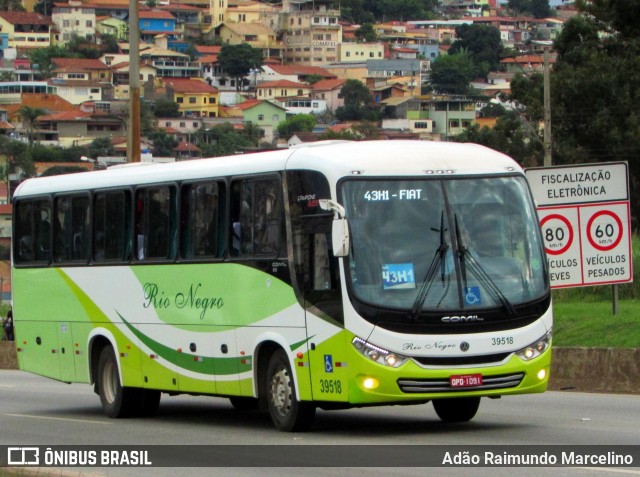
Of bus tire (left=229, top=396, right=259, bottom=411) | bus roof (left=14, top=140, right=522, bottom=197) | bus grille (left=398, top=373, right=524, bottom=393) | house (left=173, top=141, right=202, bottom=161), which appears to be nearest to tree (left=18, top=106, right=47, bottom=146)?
house (left=173, top=141, right=202, bottom=161)

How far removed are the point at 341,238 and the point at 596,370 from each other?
701 cm

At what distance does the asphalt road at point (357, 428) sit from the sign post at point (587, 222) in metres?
2.53

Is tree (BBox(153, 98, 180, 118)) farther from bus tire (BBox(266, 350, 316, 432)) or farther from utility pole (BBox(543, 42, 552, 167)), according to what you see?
bus tire (BBox(266, 350, 316, 432))

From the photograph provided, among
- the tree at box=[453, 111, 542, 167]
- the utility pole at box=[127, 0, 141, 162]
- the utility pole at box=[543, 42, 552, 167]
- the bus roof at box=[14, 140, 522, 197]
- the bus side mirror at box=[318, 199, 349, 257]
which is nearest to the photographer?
the bus side mirror at box=[318, 199, 349, 257]

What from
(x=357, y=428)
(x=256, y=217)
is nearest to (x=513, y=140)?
(x=256, y=217)

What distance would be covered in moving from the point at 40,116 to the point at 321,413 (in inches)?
6270

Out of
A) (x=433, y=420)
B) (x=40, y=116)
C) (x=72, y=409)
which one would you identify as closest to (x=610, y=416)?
(x=433, y=420)

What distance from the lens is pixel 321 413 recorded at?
61.5ft

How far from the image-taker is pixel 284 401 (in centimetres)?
1622

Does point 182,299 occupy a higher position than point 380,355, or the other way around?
point 380,355

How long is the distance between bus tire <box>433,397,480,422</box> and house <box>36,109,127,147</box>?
Result: 498 ft

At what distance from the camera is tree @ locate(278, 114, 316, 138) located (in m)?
167

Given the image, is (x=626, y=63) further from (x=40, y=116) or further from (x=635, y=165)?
(x=40, y=116)

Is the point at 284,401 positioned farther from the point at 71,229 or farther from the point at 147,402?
the point at 71,229
